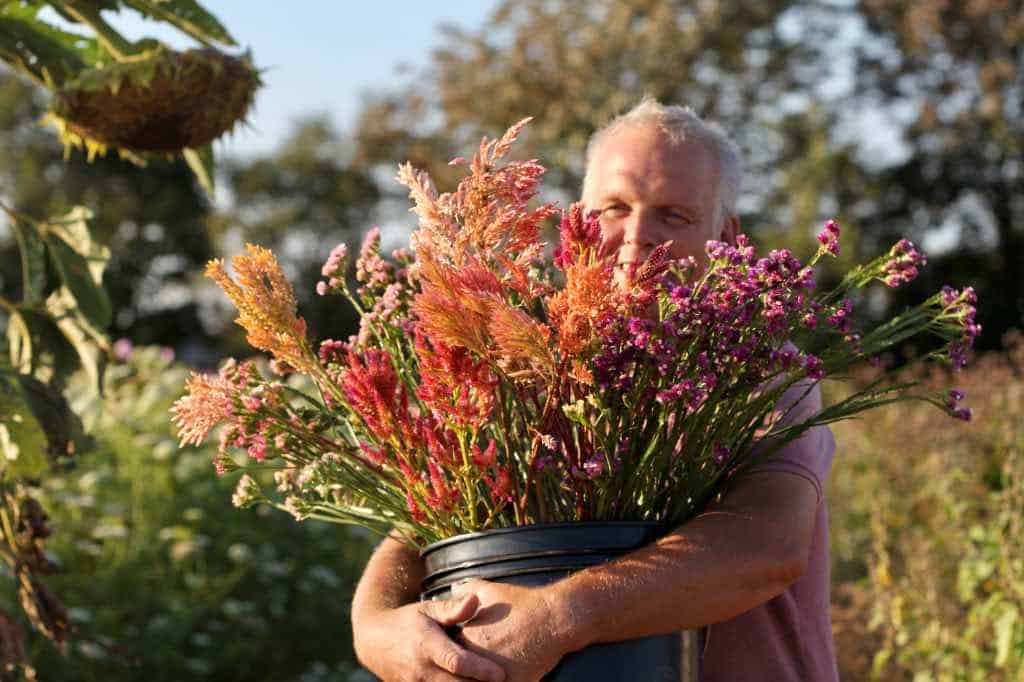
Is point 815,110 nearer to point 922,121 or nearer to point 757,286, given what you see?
point 922,121

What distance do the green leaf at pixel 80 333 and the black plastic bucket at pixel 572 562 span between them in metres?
1.34

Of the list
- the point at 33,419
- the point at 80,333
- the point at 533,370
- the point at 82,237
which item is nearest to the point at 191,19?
the point at 82,237

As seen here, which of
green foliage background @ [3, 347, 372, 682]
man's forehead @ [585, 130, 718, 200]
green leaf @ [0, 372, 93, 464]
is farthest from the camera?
green foliage background @ [3, 347, 372, 682]

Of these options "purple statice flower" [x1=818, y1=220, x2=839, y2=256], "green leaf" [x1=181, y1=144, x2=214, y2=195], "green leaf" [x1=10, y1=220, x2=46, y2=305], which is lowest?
"purple statice flower" [x1=818, y1=220, x2=839, y2=256]

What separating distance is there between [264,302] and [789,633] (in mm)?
918

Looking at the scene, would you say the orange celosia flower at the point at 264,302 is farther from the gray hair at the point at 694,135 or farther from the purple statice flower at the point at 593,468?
the gray hair at the point at 694,135

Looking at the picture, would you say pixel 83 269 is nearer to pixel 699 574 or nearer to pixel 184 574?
pixel 699 574

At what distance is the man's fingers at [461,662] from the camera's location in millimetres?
1594

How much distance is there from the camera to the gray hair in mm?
2090

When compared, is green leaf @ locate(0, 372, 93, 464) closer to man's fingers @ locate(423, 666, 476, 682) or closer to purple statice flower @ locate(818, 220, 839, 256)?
man's fingers @ locate(423, 666, 476, 682)

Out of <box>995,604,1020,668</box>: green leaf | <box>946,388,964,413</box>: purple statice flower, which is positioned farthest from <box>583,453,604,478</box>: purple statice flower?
<box>995,604,1020,668</box>: green leaf

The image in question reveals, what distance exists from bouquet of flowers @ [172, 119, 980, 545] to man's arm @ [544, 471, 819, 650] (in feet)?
0.23

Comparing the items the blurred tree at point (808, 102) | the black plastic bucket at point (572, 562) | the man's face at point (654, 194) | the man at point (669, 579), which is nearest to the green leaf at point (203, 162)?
the man at point (669, 579)

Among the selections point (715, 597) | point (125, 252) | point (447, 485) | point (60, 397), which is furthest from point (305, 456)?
point (125, 252)
